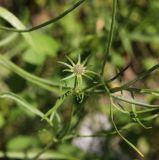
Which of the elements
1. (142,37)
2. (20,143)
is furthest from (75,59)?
(142,37)

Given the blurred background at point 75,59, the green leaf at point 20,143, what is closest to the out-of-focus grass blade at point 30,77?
the blurred background at point 75,59

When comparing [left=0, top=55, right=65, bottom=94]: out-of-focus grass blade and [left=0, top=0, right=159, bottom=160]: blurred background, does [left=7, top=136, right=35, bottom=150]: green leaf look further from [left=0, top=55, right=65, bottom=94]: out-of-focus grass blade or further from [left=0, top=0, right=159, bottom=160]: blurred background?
[left=0, top=55, right=65, bottom=94]: out-of-focus grass blade

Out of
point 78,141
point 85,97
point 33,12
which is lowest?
point 85,97

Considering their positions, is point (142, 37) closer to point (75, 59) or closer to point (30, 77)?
point (75, 59)

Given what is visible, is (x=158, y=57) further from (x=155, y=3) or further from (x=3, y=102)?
(x=3, y=102)

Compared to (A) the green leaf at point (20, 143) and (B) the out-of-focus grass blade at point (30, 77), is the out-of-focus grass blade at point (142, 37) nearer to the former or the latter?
(A) the green leaf at point (20, 143)

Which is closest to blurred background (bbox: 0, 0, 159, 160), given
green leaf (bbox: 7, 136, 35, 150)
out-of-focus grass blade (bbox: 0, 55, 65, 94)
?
green leaf (bbox: 7, 136, 35, 150)

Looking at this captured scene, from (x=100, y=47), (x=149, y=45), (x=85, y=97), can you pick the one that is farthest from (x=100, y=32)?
(x=149, y=45)
